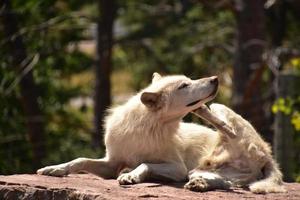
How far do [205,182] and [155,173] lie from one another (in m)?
0.48

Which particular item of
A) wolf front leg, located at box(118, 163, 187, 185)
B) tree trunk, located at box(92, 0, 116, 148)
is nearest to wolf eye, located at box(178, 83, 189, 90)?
wolf front leg, located at box(118, 163, 187, 185)

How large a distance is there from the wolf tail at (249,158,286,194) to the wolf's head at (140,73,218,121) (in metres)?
0.80

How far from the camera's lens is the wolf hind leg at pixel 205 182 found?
271 inches

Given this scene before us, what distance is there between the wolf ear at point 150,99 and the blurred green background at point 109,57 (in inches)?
155

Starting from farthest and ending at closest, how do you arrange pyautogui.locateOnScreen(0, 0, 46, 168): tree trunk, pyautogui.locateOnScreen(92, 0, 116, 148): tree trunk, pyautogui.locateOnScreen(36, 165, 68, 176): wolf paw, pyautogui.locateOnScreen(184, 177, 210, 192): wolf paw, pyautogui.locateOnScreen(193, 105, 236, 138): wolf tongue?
pyautogui.locateOnScreen(92, 0, 116, 148): tree trunk → pyautogui.locateOnScreen(0, 0, 46, 168): tree trunk → pyautogui.locateOnScreen(193, 105, 236, 138): wolf tongue → pyautogui.locateOnScreen(36, 165, 68, 176): wolf paw → pyautogui.locateOnScreen(184, 177, 210, 192): wolf paw

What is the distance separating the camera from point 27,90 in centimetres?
1432

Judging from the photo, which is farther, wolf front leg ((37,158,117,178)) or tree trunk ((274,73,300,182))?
tree trunk ((274,73,300,182))

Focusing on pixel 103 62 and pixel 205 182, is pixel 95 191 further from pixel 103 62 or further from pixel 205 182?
pixel 103 62

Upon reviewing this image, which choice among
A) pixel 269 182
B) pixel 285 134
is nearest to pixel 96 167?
pixel 269 182

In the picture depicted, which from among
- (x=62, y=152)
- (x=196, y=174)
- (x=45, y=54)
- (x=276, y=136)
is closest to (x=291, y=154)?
(x=276, y=136)

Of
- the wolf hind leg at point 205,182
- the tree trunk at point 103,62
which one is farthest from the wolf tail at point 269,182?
the tree trunk at point 103,62

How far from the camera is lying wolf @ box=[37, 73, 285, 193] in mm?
7469

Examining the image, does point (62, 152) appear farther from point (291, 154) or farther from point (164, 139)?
point (164, 139)

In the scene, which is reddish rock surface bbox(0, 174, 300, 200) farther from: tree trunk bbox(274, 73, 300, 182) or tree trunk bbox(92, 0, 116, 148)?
tree trunk bbox(92, 0, 116, 148)
